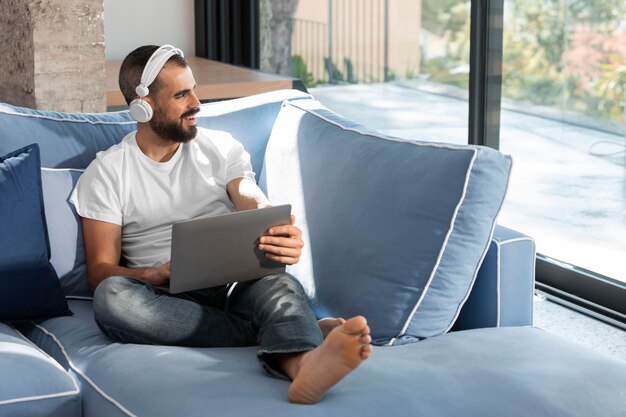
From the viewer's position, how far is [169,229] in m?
2.79

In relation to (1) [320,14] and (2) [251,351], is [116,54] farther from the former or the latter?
(2) [251,351]

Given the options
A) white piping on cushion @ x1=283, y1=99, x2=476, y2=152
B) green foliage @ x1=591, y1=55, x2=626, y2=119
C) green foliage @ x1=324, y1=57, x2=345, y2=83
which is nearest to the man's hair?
white piping on cushion @ x1=283, y1=99, x2=476, y2=152

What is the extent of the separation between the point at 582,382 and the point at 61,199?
4.61 ft

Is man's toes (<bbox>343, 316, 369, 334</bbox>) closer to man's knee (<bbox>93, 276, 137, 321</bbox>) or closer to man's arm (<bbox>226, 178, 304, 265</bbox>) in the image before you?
man's arm (<bbox>226, 178, 304, 265</bbox>)

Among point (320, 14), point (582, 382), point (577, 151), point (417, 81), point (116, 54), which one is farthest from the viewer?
point (116, 54)

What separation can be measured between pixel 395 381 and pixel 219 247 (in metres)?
0.53

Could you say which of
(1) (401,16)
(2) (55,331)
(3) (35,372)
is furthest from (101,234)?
(1) (401,16)

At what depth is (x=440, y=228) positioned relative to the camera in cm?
244

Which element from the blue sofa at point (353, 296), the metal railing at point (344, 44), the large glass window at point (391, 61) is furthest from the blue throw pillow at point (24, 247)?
the metal railing at point (344, 44)

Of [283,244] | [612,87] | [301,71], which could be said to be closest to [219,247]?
[283,244]

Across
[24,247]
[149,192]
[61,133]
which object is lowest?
[24,247]

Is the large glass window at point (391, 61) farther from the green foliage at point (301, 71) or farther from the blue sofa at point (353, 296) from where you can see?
the blue sofa at point (353, 296)

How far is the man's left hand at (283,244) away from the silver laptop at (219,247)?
0.05 ft

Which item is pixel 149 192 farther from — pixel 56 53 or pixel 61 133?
pixel 56 53
